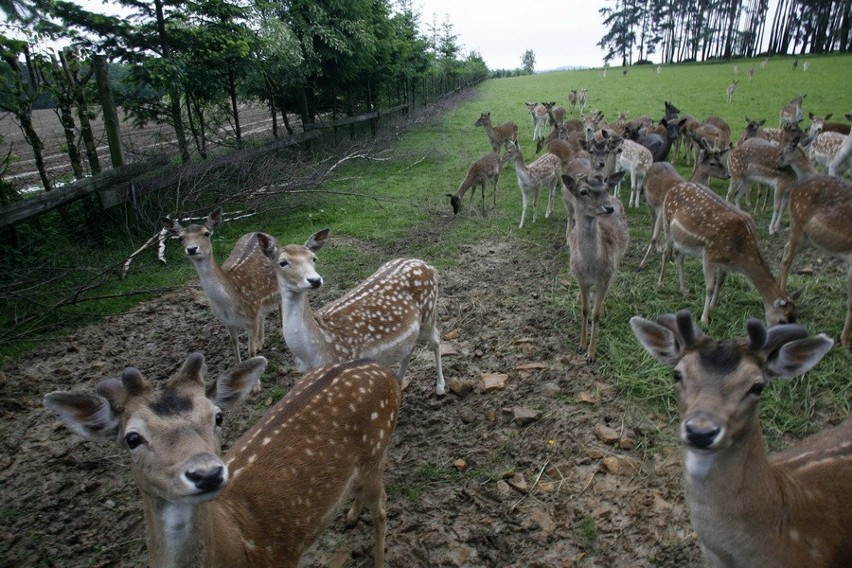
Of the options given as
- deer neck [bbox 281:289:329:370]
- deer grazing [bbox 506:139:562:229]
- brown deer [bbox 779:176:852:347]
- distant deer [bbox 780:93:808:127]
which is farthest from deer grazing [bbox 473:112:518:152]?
deer neck [bbox 281:289:329:370]

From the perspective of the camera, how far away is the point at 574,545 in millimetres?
2979

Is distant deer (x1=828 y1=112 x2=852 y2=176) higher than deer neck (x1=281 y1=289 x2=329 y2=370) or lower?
higher

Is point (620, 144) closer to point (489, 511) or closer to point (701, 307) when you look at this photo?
point (701, 307)

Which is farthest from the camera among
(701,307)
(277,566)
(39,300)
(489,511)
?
(39,300)

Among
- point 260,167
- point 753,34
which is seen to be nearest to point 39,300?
point 260,167

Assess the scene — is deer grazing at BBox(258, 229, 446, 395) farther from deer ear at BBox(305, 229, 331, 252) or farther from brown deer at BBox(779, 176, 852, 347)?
brown deer at BBox(779, 176, 852, 347)

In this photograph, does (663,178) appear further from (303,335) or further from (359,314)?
(303,335)

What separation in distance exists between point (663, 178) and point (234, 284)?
6218 mm

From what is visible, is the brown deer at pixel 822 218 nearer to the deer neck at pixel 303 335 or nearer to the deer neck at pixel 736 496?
the deer neck at pixel 736 496

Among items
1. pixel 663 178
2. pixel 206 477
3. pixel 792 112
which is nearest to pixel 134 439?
pixel 206 477

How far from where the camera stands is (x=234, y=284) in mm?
5281

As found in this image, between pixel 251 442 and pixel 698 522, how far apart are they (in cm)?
215

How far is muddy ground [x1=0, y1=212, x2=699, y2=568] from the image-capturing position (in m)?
3.05

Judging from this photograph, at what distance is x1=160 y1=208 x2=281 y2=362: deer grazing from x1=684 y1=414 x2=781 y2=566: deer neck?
425 cm
